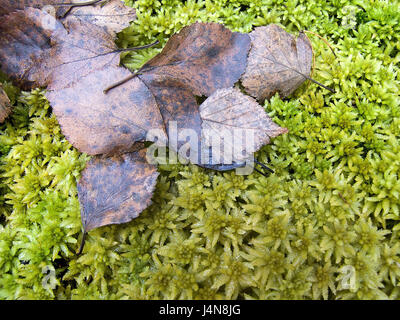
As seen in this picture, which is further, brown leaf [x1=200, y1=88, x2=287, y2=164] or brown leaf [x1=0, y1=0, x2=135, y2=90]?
brown leaf [x1=0, y1=0, x2=135, y2=90]

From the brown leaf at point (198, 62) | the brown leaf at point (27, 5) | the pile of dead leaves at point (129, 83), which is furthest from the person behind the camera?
the brown leaf at point (27, 5)

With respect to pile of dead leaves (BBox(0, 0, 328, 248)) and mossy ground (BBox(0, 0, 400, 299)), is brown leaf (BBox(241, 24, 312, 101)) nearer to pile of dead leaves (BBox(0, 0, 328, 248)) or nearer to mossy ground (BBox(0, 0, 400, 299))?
pile of dead leaves (BBox(0, 0, 328, 248))

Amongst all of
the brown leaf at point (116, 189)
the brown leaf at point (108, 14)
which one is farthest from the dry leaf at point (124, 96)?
the brown leaf at point (108, 14)

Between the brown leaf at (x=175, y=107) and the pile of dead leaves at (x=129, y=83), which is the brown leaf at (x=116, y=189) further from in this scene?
the brown leaf at (x=175, y=107)

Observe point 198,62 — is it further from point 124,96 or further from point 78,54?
point 78,54

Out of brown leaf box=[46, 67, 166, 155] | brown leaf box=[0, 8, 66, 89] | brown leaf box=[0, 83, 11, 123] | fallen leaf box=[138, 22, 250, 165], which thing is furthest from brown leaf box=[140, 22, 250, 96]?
brown leaf box=[0, 83, 11, 123]

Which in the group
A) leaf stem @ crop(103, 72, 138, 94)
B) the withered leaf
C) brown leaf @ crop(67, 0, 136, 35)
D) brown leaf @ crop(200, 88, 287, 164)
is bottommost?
brown leaf @ crop(200, 88, 287, 164)

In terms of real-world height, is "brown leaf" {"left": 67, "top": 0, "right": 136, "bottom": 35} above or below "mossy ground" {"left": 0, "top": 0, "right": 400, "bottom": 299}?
above
